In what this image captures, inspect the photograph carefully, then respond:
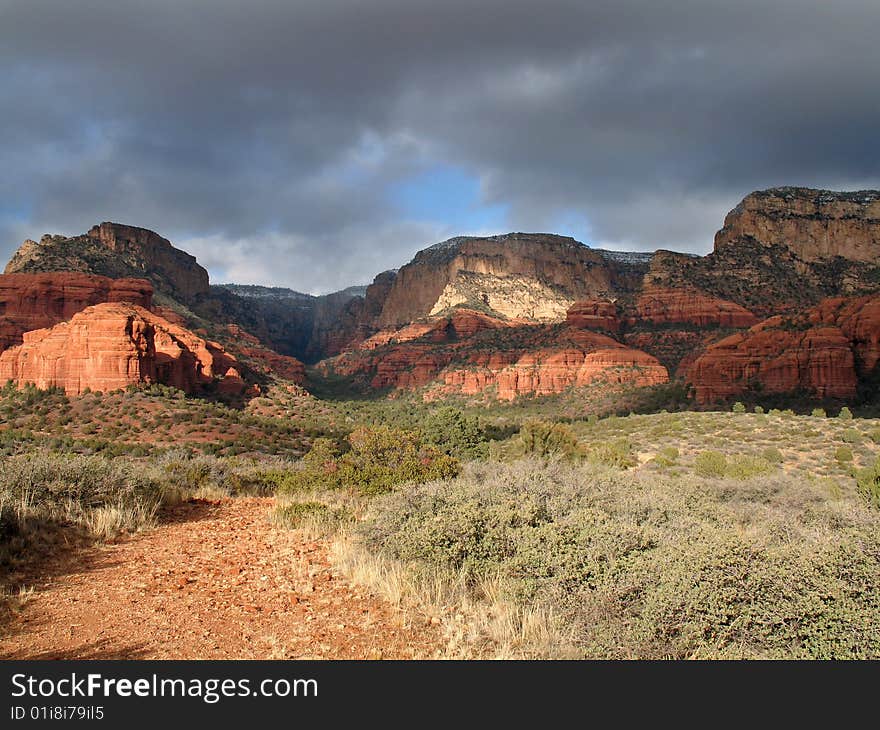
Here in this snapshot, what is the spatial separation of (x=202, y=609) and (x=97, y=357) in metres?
50.7

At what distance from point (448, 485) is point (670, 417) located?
115ft

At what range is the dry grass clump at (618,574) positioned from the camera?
13.9 ft

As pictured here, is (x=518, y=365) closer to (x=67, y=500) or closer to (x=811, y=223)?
(x=811, y=223)

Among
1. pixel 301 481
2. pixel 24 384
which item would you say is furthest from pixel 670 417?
pixel 24 384

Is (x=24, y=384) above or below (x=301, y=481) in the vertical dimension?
above

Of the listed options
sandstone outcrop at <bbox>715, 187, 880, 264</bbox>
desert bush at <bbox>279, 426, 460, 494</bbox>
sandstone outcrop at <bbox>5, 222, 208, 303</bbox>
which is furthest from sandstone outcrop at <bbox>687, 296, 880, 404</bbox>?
sandstone outcrop at <bbox>5, 222, 208, 303</bbox>

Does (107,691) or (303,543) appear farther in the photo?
(303,543)

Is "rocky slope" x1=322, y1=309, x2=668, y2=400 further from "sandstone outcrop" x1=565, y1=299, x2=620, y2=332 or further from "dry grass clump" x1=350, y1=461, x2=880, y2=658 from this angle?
"dry grass clump" x1=350, y1=461, x2=880, y2=658

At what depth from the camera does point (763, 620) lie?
13.9 feet

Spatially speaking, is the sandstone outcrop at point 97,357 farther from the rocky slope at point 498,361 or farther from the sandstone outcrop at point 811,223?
the sandstone outcrop at point 811,223

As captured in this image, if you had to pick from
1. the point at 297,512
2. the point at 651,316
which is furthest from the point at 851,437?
the point at 651,316

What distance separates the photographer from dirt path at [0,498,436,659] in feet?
14.8

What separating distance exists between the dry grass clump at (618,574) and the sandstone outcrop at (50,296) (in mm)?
74948

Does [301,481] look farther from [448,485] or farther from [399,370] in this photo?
[399,370]
